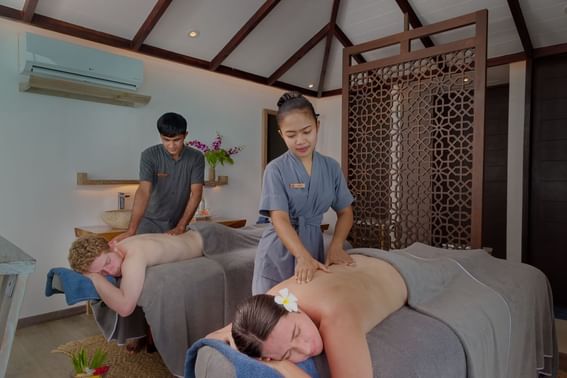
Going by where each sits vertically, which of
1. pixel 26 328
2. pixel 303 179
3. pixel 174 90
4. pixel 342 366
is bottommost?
pixel 26 328

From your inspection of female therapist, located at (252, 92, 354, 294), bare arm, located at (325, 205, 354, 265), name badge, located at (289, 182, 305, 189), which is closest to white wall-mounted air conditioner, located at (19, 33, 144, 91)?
female therapist, located at (252, 92, 354, 294)

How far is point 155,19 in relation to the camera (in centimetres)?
319

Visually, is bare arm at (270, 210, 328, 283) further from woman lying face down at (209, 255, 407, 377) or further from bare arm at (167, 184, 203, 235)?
bare arm at (167, 184, 203, 235)

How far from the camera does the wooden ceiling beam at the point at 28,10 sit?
109 inches

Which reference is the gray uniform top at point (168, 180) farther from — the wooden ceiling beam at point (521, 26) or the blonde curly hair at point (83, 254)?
the wooden ceiling beam at point (521, 26)

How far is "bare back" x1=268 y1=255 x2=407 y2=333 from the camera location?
1130 millimetres

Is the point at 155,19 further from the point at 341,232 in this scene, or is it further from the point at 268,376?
the point at 268,376

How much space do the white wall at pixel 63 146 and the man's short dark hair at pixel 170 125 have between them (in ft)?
4.63

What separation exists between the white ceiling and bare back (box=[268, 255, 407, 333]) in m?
2.80

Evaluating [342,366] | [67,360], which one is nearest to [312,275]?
[342,366]

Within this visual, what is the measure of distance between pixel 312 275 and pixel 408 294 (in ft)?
1.36

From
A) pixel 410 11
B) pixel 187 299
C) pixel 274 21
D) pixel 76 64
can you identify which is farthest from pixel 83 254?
pixel 410 11

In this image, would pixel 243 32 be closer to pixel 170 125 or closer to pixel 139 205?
pixel 170 125

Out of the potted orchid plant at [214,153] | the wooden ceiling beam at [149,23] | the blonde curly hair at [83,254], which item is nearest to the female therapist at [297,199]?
the blonde curly hair at [83,254]
